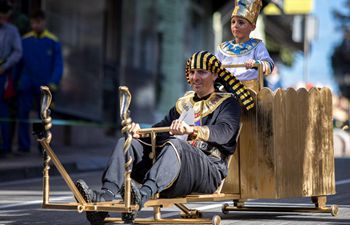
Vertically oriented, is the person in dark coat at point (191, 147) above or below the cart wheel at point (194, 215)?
above

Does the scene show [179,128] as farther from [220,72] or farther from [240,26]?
[240,26]

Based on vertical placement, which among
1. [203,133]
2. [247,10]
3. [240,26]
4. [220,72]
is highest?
[247,10]

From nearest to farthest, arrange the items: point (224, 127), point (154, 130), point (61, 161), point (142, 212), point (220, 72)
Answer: point (154, 130)
point (224, 127)
point (220, 72)
point (142, 212)
point (61, 161)

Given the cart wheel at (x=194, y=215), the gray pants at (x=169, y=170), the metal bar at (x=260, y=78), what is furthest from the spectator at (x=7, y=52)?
the gray pants at (x=169, y=170)

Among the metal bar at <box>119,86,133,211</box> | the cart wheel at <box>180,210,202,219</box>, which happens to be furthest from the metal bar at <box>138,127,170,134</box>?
the cart wheel at <box>180,210,202,219</box>

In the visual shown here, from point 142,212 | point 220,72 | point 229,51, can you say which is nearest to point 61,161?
point 142,212

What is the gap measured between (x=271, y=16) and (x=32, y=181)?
26972 mm

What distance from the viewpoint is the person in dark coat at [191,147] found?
8109mm

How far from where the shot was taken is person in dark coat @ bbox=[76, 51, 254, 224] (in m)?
8.11

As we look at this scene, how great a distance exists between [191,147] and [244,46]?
1804mm

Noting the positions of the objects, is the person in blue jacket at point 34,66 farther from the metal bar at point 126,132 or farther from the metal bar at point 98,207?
the metal bar at point 126,132

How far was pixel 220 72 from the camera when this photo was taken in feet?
29.0

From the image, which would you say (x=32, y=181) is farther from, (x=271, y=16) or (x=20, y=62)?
(x=271, y=16)

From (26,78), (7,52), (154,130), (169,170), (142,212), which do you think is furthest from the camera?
(26,78)
